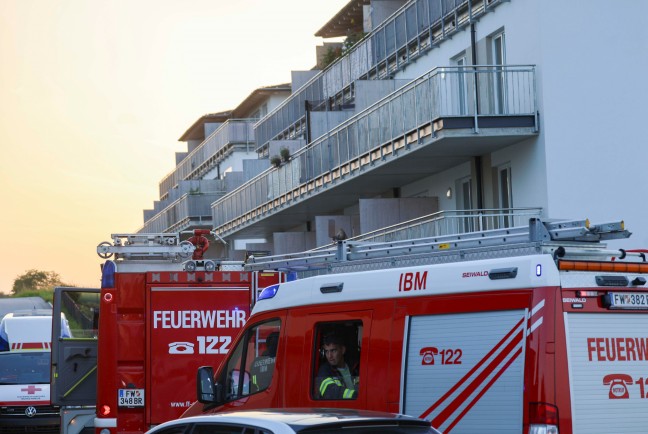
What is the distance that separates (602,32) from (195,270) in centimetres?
1237

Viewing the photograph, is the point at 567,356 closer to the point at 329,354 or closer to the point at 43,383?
the point at 329,354

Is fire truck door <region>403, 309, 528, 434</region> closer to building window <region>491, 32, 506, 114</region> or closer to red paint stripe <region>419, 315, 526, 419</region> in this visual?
red paint stripe <region>419, 315, 526, 419</region>

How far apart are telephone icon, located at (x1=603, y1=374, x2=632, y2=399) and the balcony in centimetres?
1621

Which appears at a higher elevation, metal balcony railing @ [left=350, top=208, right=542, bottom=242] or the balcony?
the balcony

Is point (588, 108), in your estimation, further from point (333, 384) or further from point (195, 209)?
point (195, 209)

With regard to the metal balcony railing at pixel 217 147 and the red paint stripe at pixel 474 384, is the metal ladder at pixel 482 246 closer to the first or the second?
the red paint stripe at pixel 474 384

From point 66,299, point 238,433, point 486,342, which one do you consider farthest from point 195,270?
point 238,433

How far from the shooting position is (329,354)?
37.0 ft

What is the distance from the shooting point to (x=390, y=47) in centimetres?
3481

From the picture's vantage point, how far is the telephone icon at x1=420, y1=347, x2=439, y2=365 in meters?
10.1

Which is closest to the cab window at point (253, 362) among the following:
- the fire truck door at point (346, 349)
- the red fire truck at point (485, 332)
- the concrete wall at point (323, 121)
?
the red fire truck at point (485, 332)

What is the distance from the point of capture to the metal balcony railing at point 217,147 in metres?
67.8

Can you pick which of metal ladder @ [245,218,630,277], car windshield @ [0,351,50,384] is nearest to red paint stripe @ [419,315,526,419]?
metal ladder @ [245,218,630,277]

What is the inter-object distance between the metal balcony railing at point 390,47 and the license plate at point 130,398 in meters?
13.9
